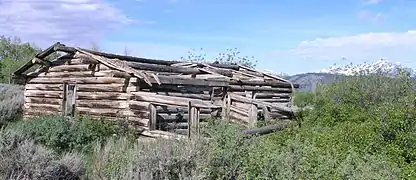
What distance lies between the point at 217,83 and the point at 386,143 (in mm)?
9611

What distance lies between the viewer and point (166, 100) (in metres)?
15.6

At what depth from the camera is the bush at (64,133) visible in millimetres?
13414

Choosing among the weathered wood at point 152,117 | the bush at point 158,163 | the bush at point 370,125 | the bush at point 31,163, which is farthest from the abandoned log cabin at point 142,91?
the bush at point 158,163

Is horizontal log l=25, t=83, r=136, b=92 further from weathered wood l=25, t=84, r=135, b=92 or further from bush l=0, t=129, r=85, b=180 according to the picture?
bush l=0, t=129, r=85, b=180

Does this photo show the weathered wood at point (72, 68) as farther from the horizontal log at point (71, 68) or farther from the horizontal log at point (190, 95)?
the horizontal log at point (190, 95)

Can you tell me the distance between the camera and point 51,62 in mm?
21750

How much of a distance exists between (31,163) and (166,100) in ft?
23.8

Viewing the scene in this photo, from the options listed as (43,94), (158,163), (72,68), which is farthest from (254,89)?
(158,163)

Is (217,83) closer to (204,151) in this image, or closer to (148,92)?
(148,92)

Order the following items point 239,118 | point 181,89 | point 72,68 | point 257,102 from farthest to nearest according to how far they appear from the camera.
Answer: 1. point 72,68
2. point 239,118
3. point 257,102
4. point 181,89

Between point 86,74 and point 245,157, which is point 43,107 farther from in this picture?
point 245,157

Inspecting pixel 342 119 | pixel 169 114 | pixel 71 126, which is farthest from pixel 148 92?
pixel 342 119

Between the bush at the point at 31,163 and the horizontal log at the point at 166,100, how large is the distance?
16.9 feet

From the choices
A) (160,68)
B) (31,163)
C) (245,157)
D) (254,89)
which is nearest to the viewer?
(245,157)
